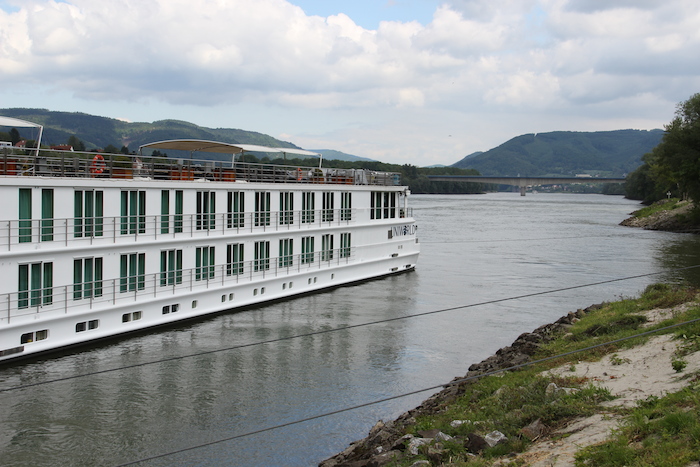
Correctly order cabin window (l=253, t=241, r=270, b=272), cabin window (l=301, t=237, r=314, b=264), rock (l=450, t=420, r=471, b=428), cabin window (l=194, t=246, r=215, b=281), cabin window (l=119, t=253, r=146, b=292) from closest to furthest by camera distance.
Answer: rock (l=450, t=420, r=471, b=428)
cabin window (l=119, t=253, r=146, b=292)
cabin window (l=194, t=246, r=215, b=281)
cabin window (l=253, t=241, r=270, b=272)
cabin window (l=301, t=237, r=314, b=264)

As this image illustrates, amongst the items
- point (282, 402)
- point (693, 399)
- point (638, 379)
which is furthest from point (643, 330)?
point (282, 402)

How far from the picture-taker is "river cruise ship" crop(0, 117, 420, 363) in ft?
51.8

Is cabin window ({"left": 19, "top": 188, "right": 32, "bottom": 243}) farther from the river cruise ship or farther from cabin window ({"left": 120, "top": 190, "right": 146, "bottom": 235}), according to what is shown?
cabin window ({"left": 120, "top": 190, "right": 146, "bottom": 235})

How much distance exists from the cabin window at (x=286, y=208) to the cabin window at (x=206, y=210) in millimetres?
3474

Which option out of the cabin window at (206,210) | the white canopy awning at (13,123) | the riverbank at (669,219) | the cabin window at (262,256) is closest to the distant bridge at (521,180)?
the riverbank at (669,219)

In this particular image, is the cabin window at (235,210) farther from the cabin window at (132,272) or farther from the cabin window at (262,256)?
the cabin window at (132,272)

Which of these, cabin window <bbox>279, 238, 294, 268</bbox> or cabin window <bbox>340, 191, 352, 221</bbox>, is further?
cabin window <bbox>340, 191, 352, 221</bbox>

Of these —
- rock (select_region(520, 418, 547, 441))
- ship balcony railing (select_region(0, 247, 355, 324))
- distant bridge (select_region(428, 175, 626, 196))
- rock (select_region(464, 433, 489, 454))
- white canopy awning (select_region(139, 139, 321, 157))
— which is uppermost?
distant bridge (select_region(428, 175, 626, 196))

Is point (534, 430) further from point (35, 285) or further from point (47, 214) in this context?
point (47, 214)

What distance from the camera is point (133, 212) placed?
1858 centimetres

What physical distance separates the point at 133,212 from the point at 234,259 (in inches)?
177

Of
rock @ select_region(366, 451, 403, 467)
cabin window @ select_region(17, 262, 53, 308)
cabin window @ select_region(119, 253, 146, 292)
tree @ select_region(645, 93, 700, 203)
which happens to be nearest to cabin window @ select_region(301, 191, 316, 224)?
cabin window @ select_region(119, 253, 146, 292)

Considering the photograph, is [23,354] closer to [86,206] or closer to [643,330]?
[86,206]

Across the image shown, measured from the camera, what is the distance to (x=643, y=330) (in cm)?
1461
